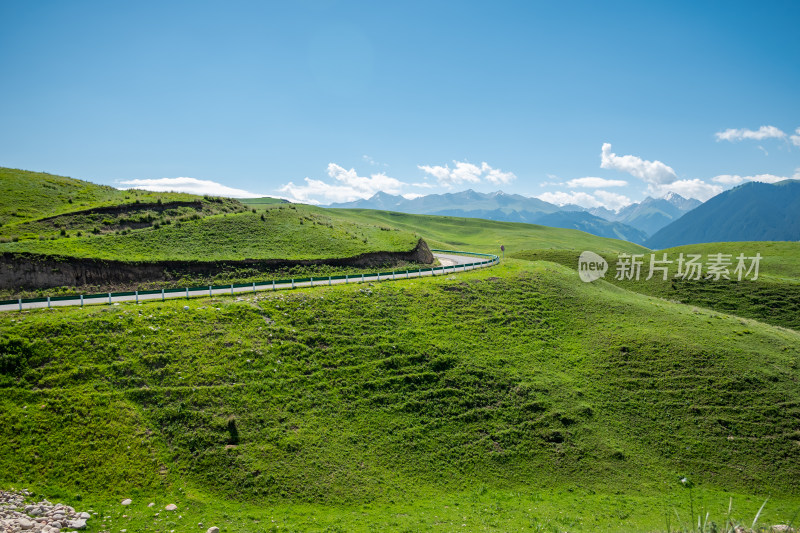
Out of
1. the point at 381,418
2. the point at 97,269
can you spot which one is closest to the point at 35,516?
the point at 381,418

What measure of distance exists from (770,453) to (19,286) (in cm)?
6215

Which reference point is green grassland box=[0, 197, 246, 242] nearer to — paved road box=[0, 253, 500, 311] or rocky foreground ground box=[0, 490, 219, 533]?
paved road box=[0, 253, 500, 311]

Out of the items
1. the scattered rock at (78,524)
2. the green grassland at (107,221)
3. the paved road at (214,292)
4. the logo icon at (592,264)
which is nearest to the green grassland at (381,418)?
the scattered rock at (78,524)

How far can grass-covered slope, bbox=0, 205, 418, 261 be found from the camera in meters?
44.3

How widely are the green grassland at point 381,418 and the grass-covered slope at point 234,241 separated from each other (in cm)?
1369

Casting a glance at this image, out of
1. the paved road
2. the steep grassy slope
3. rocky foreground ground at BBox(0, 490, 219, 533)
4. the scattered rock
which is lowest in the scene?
the scattered rock

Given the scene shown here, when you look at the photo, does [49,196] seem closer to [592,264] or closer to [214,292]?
[214,292]

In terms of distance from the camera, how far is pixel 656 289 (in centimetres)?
7000

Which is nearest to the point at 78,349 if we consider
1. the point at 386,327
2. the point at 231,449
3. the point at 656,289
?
the point at 231,449

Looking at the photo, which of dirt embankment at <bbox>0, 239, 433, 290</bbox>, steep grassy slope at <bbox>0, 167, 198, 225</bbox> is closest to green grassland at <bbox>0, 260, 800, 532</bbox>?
dirt embankment at <bbox>0, 239, 433, 290</bbox>

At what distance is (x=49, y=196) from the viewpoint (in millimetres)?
63656

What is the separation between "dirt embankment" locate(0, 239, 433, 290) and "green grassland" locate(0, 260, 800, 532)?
10.0 metres

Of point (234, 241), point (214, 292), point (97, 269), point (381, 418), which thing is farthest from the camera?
point (234, 241)

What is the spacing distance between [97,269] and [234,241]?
15736mm
